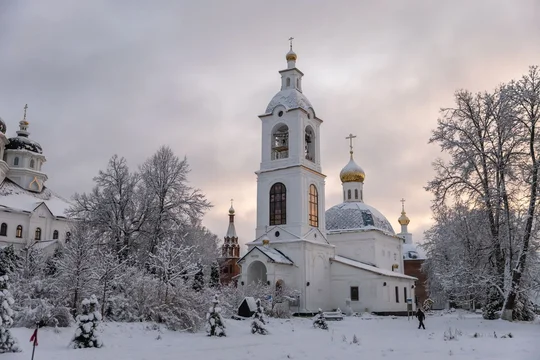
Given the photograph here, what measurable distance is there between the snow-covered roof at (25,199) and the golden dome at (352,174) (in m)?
26.6

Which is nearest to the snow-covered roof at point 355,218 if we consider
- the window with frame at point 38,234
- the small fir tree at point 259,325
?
the window with frame at point 38,234

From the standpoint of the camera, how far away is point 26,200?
4697cm

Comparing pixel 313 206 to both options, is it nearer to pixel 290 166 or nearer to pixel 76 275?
pixel 290 166

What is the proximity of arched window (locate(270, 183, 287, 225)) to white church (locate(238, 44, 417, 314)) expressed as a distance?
3.0 inches

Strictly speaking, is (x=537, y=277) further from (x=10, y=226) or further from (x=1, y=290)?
(x=10, y=226)

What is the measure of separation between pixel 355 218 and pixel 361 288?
926 centimetres

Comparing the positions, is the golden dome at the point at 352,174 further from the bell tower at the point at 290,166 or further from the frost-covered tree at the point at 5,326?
the frost-covered tree at the point at 5,326

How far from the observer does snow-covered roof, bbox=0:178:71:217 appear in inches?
1783

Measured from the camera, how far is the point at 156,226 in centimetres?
3112

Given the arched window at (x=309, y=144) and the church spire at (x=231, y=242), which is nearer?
the arched window at (x=309, y=144)

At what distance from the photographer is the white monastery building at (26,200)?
44125mm

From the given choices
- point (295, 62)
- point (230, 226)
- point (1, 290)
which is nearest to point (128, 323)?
point (1, 290)

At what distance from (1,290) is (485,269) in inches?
850

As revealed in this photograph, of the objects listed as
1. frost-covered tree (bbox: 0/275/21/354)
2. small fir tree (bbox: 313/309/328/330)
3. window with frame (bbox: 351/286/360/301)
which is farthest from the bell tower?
frost-covered tree (bbox: 0/275/21/354)
